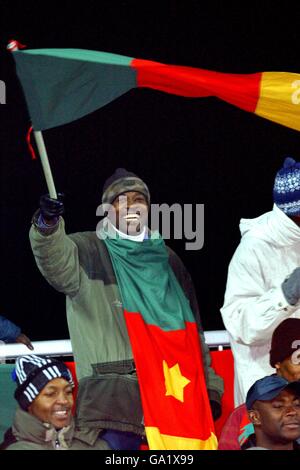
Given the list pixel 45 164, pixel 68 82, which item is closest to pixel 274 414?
pixel 45 164

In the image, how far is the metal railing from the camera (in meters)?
6.25

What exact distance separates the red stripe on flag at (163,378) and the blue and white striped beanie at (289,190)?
0.71 metres

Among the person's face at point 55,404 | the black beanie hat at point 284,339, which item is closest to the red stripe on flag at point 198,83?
the black beanie hat at point 284,339

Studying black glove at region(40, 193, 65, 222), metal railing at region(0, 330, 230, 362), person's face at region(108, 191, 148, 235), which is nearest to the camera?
black glove at region(40, 193, 65, 222)

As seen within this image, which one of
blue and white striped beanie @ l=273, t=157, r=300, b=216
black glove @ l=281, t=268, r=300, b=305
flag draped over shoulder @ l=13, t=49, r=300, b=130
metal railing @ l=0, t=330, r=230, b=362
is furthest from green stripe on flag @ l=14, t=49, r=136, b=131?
black glove @ l=281, t=268, r=300, b=305

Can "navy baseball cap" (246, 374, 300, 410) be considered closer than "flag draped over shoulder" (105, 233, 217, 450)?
Yes

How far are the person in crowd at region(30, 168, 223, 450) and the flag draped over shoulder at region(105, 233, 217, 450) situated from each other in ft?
0.06

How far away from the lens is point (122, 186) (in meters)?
6.14

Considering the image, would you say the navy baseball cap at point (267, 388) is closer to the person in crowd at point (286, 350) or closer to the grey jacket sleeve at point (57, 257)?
the person in crowd at point (286, 350)

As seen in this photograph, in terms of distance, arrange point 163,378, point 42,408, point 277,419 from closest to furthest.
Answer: point 42,408
point 277,419
point 163,378

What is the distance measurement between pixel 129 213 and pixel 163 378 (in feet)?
2.49

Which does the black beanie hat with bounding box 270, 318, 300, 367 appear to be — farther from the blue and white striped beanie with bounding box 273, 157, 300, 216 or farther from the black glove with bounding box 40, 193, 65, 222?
the black glove with bounding box 40, 193, 65, 222

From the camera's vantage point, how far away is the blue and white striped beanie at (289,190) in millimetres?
6047

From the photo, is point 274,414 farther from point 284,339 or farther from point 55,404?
point 55,404
